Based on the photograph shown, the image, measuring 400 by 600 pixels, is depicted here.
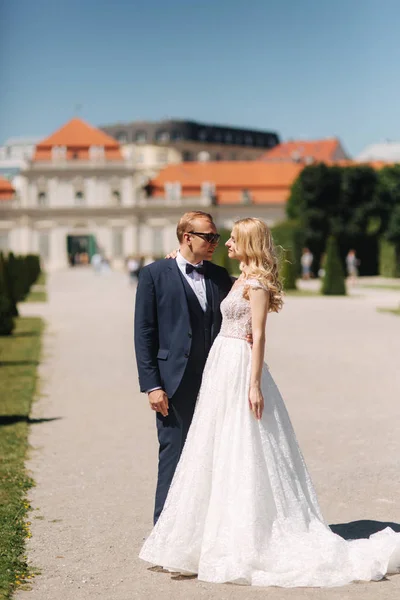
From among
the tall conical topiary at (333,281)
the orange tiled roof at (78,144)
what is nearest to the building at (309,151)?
the orange tiled roof at (78,144)

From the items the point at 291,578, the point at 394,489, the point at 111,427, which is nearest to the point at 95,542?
the point at 291,578

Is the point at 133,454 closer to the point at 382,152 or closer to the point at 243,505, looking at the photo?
the point at 243,505

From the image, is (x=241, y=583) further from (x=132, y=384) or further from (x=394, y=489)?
(x=132, y=384)

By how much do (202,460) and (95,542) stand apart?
0.79 metres

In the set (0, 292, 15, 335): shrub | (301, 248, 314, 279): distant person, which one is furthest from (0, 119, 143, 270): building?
(0, 292, 15, 335): shrub

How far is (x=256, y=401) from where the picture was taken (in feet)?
13.3

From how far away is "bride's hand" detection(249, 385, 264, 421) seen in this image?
13.3ft

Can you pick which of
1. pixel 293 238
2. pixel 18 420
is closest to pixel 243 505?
pixel 18 420

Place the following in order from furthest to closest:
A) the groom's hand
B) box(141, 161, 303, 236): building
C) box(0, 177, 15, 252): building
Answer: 1. box(0, 177, 15, 252): building
2. box(141, 161, 303, 236): building
3. the groom's hand

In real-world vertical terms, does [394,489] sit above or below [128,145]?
below

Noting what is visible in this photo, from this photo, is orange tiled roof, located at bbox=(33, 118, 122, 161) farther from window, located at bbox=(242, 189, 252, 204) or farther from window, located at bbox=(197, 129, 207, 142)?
window, located at bbox=(197, 129, 207, 142)

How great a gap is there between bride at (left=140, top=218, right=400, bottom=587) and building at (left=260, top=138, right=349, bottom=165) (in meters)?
86.2

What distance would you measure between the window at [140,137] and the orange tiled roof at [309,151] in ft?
44.6

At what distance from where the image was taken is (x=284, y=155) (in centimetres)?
9700
